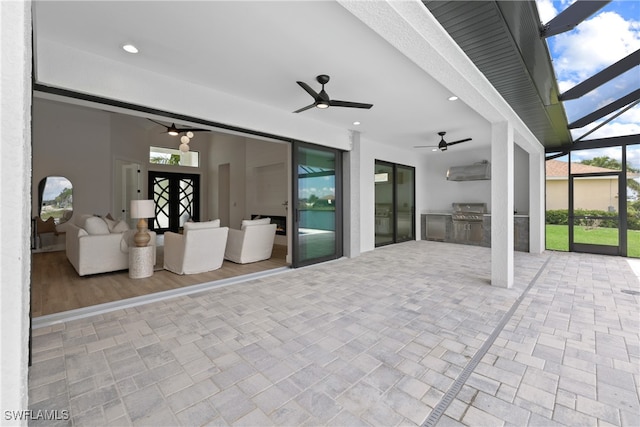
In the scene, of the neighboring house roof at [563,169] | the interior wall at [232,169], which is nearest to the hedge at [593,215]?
the neighboring house roof at [563,169]

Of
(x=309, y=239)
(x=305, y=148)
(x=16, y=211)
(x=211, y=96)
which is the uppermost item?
(x=211, y=96)

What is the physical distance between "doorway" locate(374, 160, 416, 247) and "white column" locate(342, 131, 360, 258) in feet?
4.83

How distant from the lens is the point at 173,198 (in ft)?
33.7

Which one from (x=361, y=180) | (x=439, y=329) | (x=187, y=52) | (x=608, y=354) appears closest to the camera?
(x=608, y=354)

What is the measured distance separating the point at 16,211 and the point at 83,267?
4736mm

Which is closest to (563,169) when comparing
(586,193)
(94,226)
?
(586,193)

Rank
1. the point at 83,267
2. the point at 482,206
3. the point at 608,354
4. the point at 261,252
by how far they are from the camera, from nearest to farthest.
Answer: the point at 608,354
the point at 83,267
the point at 261,252
the point at 482,206

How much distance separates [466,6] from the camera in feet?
6.23

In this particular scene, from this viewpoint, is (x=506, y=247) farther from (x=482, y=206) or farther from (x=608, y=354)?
(x=482, y=206)

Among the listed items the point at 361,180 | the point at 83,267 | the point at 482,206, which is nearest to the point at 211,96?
the point at 83,267

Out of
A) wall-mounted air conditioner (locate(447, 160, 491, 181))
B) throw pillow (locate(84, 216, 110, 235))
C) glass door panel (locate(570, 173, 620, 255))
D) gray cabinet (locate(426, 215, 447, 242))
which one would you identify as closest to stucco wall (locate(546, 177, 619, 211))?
glass door panel (locate(570, 173, 620, 255))

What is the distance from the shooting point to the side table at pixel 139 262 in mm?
4332

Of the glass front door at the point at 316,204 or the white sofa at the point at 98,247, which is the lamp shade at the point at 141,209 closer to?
the white sofa at the point at 98,247

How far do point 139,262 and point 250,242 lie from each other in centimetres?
184
